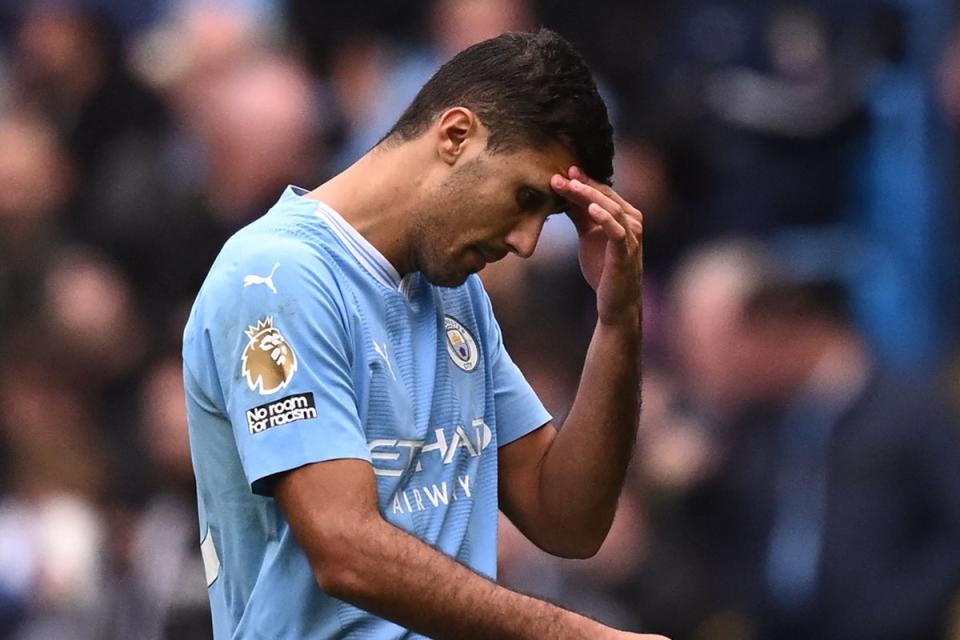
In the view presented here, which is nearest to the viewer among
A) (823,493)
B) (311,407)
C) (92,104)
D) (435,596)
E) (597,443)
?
(435,596)

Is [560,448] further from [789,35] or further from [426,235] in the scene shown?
[789,35]

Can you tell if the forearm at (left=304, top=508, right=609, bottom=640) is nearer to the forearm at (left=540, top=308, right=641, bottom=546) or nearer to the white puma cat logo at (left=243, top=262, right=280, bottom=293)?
the white puma cat logo at (left=243, top=262, right=280, bottom=293)

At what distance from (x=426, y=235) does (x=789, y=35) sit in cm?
486

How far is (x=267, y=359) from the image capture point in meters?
3.34

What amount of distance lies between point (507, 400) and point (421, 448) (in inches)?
18.1

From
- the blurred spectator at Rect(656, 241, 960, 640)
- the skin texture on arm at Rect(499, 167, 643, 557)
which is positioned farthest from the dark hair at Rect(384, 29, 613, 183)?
the blurred spectator at Rect(656, 241, 960, 640)

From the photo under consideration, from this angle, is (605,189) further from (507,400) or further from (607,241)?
(507,400)

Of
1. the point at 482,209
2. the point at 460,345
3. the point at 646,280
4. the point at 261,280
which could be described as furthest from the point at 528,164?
the point at 646,280

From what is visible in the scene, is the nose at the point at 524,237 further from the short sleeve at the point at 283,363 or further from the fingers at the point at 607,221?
the short sleeve at the point at 283,363

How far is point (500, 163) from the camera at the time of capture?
3543mm

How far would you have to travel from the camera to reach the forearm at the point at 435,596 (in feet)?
10.5

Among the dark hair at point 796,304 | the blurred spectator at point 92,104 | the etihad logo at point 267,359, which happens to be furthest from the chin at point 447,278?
the blurred spectator at point 92,104

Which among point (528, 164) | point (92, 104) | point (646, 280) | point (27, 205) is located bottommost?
point (646, 280)

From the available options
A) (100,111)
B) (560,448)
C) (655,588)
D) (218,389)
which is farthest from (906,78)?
(218,389)
